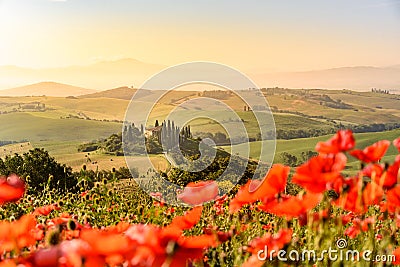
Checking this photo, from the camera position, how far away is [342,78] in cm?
2705

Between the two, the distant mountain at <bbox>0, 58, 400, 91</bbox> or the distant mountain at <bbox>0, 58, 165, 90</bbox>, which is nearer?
the distant mountain at <bbox>0, 58, 400, 91</bbox>

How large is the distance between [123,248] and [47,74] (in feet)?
78.5

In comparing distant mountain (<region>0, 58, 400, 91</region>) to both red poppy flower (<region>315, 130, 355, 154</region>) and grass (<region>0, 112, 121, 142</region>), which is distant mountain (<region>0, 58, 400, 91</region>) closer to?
grass (<region>0, 112, 121, 142</region>)

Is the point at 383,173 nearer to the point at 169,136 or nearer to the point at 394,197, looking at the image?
the point at 394,197

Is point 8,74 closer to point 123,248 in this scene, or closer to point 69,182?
point 69,182

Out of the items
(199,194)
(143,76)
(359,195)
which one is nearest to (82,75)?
(143,76)

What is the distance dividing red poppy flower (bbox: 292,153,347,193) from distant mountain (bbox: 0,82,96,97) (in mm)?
24176

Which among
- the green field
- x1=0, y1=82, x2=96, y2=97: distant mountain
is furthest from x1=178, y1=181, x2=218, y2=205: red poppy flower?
x1=0, y1=82, x2=96, y2=97: distant mountain

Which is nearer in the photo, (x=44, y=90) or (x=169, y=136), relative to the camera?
(x=169, y=136)

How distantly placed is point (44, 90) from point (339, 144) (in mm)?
24618

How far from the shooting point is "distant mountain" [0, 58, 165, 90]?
2206 cm

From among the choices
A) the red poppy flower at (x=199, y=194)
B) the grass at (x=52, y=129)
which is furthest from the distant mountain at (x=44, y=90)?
the red poppy flower at (x=199, y=194)

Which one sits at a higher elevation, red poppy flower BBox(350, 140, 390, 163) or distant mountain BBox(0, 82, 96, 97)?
distant mountain BBox(0, 82, 96, 97)

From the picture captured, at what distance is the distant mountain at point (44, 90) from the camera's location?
2419cm
